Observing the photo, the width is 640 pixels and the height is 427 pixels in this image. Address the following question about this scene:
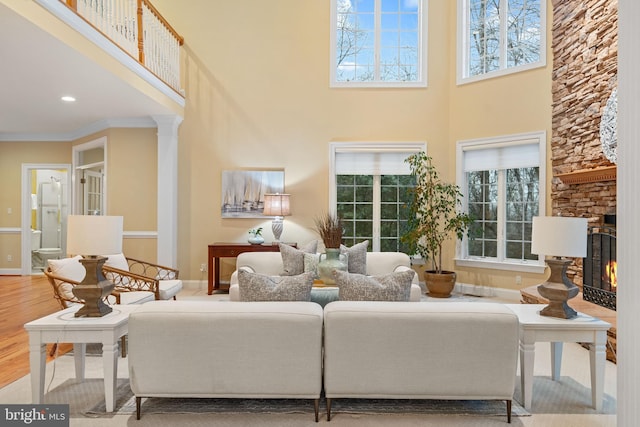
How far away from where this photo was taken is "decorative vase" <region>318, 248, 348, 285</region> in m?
4.62

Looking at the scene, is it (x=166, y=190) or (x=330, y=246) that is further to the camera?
(x=166, y=190)

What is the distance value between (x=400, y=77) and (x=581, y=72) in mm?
2515

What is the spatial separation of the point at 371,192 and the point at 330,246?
1348mm

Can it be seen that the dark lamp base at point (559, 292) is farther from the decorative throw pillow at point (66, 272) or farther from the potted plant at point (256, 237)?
the potted plant at point (256, 237)

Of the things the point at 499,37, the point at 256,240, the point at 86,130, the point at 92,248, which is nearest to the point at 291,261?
the point at 256,240

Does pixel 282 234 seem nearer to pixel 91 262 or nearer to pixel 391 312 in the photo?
pixel 91 262

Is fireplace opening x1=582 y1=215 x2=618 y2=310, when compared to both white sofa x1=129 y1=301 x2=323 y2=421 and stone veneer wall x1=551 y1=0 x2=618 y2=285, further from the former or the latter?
white sofa x1=129 y1=301 x2=323 y2=421

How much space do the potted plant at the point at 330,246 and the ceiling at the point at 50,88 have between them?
273 centimetres

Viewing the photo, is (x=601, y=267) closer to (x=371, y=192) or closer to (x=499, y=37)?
(x=371, y=192)

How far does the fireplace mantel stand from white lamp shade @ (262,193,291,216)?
11.7 feet

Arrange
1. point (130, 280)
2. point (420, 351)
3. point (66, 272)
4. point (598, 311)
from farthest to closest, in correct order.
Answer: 1. point (130, 280)
2. point (598, 311)
3. point (66, 272)
4. point (420, 351)

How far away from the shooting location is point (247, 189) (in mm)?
6750

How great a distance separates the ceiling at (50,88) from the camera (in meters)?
3.58

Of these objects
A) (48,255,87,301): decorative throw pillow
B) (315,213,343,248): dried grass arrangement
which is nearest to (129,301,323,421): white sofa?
(48,255,87,301): decorative throw pillow
